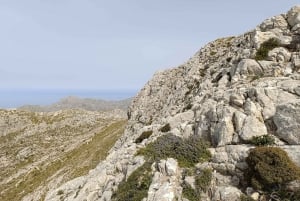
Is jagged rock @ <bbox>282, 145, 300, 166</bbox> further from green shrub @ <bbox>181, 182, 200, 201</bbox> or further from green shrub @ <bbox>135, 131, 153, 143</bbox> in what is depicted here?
green shrub @ <bbox>135, 131, 153, 143</bbox>

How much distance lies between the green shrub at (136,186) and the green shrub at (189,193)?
7.99ft


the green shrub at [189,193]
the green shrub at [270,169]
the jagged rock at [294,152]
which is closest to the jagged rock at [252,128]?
the jagged rock at [294,152]

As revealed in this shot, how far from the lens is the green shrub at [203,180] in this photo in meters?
18.8

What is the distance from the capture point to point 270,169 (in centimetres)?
1738

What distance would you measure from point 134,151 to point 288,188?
12.7 m

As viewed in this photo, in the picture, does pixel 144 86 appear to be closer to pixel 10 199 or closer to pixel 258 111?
pixel 10 199

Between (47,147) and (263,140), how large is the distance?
233 ft

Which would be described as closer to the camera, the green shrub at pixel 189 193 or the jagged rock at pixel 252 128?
the green shrub at pixel 189 193

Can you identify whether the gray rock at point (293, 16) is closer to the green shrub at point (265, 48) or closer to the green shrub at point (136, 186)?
the green shrub at point (265, 48)

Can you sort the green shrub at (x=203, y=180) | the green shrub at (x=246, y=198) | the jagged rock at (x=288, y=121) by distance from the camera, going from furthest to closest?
the jagged rock at (x=288, y=121) → the green shrub at (x=203, y=180) → the green shrub at (x=246, y=198)

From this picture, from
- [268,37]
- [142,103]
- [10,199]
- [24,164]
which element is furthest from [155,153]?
[24,164]

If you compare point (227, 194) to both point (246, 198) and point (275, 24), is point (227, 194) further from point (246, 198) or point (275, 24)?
point (275, 24)

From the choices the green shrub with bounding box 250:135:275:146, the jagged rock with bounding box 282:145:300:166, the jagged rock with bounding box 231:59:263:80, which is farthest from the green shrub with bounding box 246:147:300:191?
the jagged rock with bounding box 231:59:263:80

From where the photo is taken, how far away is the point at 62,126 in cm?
9731
